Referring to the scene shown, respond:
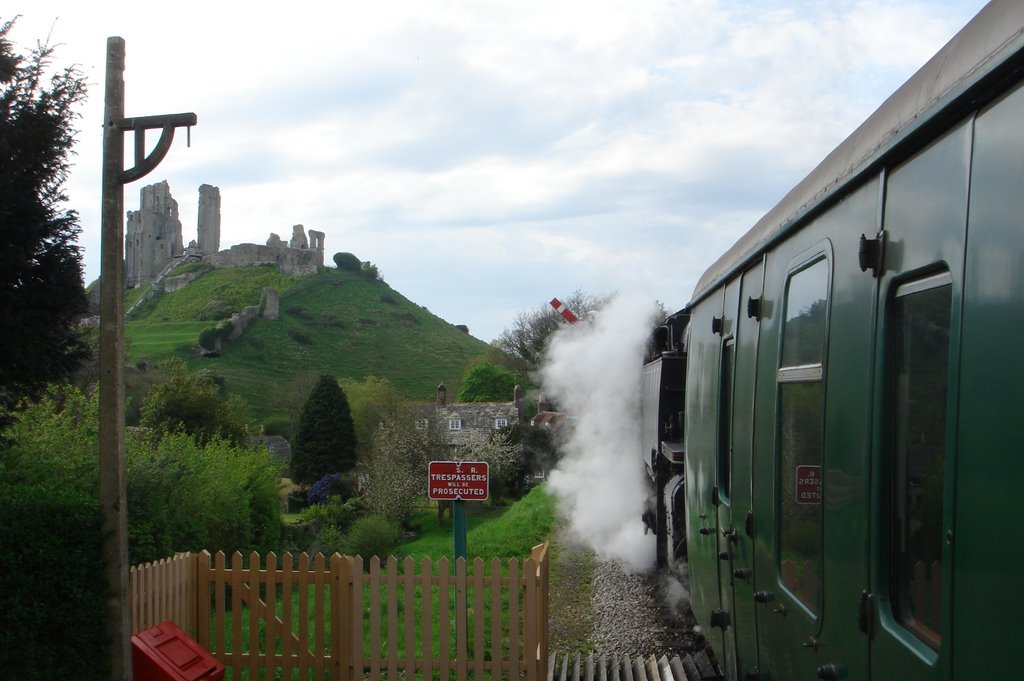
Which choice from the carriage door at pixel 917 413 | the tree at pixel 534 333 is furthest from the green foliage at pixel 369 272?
the carriage door at pixel 917 413

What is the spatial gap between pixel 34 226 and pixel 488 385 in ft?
204

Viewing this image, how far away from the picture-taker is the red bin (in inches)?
266

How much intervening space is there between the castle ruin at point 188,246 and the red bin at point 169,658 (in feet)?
447

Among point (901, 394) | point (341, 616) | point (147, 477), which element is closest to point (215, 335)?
point (147, 477)

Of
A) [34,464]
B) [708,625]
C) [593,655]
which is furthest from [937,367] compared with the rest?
[34,464]

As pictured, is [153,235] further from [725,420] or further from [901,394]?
[901,394]

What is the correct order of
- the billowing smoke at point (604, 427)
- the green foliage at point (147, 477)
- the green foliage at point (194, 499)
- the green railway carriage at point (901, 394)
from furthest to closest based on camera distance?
the billowing smoke at point (604, 427) < the green foliage at point (194, 499) < the green foliage at point (147, 477) < the green railway carriage at point (901, 394)

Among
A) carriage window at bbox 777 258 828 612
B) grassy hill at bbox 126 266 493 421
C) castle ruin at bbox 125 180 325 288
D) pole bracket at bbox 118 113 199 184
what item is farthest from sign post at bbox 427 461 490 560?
castle ruin at bbox 125 180 325 288

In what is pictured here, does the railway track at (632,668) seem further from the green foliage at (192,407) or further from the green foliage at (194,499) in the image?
the green foliage at (192,407)

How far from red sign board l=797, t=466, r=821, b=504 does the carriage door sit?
737mm

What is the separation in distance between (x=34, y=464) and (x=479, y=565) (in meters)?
4.89

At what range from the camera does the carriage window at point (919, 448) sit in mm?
2395

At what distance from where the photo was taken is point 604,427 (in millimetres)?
20156

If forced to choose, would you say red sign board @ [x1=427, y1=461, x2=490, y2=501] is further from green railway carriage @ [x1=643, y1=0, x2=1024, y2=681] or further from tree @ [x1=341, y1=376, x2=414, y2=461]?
tree @ [x1=341, y1=376, x2=414, y2=461]
